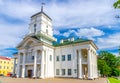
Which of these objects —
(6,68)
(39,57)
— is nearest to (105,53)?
(39,57)

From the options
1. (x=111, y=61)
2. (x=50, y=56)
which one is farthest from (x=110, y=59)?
(x=50, y=56)

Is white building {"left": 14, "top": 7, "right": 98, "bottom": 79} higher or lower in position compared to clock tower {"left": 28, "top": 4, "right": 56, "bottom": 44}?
lower

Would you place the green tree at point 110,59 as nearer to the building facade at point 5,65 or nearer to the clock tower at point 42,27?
the clock tower at point 42,27

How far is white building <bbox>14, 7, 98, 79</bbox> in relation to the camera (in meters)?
30.1

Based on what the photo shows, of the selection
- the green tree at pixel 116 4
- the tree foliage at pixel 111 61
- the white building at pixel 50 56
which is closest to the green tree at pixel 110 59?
the tree foliage at pixel 111 61

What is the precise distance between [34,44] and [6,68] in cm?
4119

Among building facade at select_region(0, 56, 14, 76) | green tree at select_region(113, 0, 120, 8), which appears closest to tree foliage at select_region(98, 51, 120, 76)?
building facade at select_region(0, 56, 14, 76)

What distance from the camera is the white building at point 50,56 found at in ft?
98.9

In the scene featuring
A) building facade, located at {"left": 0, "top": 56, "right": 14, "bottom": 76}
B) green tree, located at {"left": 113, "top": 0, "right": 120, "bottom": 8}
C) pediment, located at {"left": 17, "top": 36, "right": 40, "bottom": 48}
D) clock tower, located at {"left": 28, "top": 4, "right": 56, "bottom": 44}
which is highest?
clock tower, located at {"left": 28, "top": 4, "right": 56, "bottom": 44}

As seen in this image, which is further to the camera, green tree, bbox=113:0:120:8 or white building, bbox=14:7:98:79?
white building, bbox=14:7:98:79

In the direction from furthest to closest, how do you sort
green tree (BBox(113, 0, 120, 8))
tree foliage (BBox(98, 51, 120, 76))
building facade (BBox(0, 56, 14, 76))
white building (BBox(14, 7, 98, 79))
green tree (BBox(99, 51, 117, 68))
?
building facade (BBox(0, 56, 14, 76)) < green tree (BBox(99, 51, 117, 68)) < tree foliage (BBox(98, 51, 120, 76)) < white building (BBox(14, 7, 98, 79)) < green tree (BBox(113, 0, 120, 8))

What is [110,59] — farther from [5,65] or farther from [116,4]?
[116,4]

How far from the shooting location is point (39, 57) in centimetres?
3203

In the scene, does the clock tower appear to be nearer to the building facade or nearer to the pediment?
the pediment
